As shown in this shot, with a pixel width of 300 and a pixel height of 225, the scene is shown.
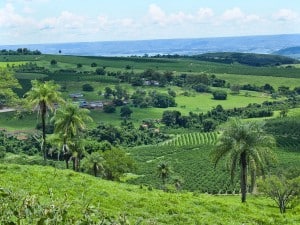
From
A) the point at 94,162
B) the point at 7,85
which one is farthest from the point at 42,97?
the point at 94,162

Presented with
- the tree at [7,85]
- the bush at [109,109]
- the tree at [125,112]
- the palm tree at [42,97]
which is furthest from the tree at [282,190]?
the bush at [109,109]

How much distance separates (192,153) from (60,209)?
5063 inches

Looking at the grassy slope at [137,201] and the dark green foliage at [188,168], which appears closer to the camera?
the grassy slope at [137,201]

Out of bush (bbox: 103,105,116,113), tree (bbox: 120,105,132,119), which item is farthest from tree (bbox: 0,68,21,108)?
bush (bbox: 103,105,116,113)

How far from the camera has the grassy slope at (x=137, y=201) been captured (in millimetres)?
22703

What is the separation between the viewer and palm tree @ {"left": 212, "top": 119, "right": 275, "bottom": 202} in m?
36.2

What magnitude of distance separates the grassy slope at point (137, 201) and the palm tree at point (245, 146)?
9.68 meters

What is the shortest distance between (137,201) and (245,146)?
14579 mm

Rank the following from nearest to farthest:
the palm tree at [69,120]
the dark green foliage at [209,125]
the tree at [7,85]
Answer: the palm tree at [69,120] < the tree at [7,85] < the dark green foliage at [209,125]

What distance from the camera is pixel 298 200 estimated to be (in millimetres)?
41250

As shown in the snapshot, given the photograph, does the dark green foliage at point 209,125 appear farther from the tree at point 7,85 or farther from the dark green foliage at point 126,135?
the tree at point 7,85

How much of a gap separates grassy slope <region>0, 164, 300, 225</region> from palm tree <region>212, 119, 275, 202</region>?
31.8 ft

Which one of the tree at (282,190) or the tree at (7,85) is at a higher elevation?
the tree at (7,85)

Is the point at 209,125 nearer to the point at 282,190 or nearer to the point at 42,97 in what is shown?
the point at 282,190
